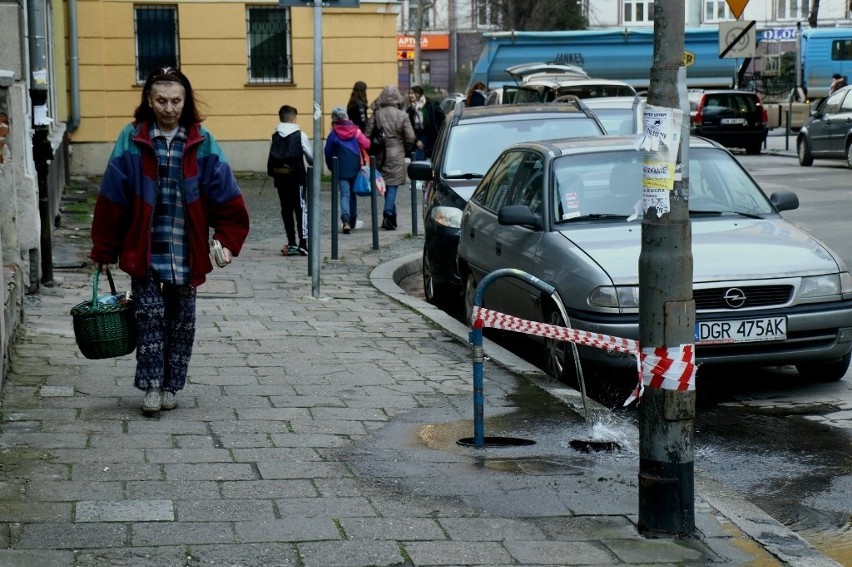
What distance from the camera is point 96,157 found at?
24.8 metres

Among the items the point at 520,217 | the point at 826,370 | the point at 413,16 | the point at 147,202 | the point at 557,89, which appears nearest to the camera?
the point at 147,202

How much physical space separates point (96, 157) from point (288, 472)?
19707 mm

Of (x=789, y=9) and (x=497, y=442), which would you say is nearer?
(x=497, y=442)

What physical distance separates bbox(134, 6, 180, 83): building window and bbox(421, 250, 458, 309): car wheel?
1405cm

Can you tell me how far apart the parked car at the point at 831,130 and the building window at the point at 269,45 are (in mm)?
10669

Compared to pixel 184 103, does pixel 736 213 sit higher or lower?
lower

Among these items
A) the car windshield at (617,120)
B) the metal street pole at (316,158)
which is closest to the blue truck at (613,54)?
the car windshield at (617,120)

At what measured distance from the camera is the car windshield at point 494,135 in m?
12.8

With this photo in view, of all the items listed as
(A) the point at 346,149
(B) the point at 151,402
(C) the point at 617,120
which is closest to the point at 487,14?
(A) the point at 346,149

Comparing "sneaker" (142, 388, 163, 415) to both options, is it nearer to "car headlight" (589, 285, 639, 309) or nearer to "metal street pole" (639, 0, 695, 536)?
"car headlight" (589, 285, 639, 309)

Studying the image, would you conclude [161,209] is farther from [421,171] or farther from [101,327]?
[421,171]

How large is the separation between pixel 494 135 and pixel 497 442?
6.67 metres

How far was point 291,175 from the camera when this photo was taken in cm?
1505

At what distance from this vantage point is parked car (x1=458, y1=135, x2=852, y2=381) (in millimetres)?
7902
